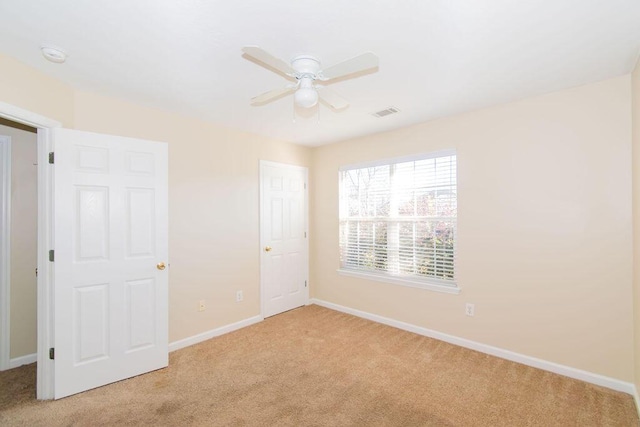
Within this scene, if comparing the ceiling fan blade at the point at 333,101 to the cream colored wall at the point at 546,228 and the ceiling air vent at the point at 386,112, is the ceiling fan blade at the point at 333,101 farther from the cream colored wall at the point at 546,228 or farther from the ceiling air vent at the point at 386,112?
the cream colored wall at the point at 546,228

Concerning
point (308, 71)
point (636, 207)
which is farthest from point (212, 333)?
point (636, 207)

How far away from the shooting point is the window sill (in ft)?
10.8

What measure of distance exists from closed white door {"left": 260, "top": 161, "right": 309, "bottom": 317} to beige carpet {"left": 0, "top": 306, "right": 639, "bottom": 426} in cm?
107

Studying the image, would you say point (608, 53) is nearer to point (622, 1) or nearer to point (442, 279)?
point (622, 1)

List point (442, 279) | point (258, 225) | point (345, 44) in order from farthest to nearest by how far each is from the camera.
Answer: point (258, 225) < point (442, 279) < point (345, 44)

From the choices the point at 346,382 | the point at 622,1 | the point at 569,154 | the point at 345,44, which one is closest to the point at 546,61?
the point at 622,1

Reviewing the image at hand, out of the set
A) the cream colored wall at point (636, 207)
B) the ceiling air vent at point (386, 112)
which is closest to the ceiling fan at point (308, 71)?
the ceiling air vent at point (386, 112)

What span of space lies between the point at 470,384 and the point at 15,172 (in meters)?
4.44

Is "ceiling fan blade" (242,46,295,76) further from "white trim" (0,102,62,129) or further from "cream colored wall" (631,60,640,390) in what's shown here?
"cream colored wall" (631,60,640,390)

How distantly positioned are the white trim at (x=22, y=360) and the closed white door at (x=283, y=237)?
2287 mm

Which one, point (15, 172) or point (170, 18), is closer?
point (170, 18)

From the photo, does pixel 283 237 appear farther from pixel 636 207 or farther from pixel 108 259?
pixel 636 207

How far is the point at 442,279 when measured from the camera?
3.38m

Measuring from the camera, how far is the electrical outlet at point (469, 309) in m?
3.11
